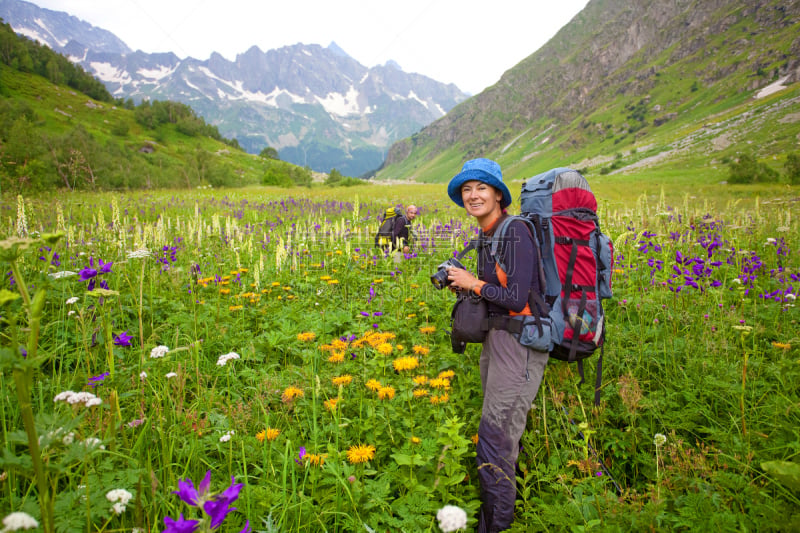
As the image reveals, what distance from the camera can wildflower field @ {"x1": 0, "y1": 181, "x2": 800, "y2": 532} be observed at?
192 cm

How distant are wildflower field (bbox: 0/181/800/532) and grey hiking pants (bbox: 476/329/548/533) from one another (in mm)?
162

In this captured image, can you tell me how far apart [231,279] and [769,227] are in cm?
1157

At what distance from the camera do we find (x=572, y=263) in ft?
10.1

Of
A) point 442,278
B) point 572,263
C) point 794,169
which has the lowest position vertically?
point 442,278

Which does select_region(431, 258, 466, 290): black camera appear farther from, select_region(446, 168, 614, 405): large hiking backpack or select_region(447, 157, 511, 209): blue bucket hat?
select_region(447, 157, 511, 209): blue bucket hat

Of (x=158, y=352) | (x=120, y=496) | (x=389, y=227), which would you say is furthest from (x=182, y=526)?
(x=389, y=227)

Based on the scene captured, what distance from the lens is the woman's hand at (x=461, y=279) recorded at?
10.0ft

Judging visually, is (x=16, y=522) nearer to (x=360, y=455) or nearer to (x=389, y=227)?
(x=360, y=455)

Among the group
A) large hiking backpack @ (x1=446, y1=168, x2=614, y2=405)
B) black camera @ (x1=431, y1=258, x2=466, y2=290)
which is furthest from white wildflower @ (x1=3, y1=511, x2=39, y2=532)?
large hiking backpack @ (x1=446, y1=168, x2=614, y2=405)

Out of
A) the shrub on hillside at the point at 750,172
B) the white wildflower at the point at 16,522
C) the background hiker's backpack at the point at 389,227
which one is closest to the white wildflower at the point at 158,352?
the white wildflower at the point at 16,522

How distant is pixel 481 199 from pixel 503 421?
1.85m

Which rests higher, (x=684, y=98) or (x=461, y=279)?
(x=684, y=98)

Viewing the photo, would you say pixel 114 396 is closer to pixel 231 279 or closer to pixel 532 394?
pixel 532 394

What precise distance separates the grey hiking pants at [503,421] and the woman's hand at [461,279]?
0.48 m
